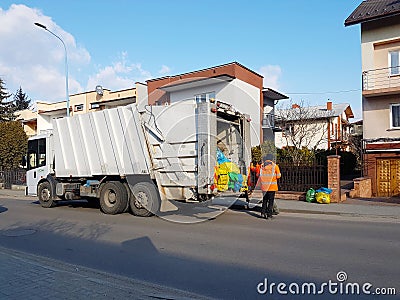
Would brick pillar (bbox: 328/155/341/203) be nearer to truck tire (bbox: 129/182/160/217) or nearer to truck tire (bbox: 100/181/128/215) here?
truck tire (bbox: 129/182/160/217)

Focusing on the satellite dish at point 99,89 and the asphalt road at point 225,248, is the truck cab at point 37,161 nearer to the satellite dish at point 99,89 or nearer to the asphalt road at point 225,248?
the asphalt road at point 225,248

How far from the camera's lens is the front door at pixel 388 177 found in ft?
59.1

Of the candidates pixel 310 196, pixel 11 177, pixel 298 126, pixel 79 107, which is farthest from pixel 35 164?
pixel 79 107

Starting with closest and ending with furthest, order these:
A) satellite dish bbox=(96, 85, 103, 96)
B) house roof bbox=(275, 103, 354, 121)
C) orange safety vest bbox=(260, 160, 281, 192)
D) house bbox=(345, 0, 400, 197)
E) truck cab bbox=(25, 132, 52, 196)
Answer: orange safety vest bbox=(260, 160, 281, 192)
truck cab bbox=(25, 132, 52, 196)
house bbox=(345, 0, 400, 197)
house roof bbox=(275, 103, 354, 121)
satellite dish bbox=(96, 85, 103, 96)

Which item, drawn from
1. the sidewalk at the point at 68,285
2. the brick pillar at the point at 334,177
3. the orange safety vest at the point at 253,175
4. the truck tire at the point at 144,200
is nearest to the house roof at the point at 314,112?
the brick pillar at the point at 334,177

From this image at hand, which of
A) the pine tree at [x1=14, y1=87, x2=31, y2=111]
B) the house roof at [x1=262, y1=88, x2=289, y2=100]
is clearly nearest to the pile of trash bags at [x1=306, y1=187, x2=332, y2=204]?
the house roof at [x1=262, y1=88, x2=289, y2=100]

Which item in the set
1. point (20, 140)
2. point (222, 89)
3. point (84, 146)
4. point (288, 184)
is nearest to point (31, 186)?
point (84, 146)

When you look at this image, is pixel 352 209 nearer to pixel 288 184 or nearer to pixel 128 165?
pixel 288 184

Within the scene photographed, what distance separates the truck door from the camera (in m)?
13.6

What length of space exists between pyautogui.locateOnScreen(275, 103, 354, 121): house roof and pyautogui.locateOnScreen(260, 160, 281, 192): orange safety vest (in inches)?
702

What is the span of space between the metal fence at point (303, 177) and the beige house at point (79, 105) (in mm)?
19649

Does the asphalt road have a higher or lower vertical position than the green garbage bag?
lower

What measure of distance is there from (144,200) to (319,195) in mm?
7038

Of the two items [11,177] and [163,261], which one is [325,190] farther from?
[11,177]
